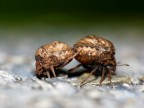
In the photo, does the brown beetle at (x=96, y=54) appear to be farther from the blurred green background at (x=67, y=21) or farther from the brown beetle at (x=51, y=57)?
the blurred green background at (x=67, y=21)

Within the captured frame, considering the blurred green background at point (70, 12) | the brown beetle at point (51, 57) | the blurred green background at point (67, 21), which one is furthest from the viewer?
the blurred green background at point (70, 12)

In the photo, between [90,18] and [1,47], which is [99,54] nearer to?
[1,47]

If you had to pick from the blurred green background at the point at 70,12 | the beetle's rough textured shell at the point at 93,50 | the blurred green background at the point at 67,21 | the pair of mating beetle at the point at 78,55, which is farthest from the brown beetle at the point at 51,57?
the blurred green background at the point at 70,12

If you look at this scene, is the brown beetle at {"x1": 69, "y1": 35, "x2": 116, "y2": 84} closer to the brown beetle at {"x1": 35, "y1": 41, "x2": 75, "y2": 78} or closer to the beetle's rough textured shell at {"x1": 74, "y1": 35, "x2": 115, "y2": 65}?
the beetle's rough textured shell at {"x1": 74, "y1": 35, "x2": 115, "y2": 65}

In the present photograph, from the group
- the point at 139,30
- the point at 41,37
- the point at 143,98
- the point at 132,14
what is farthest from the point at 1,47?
the point at 132,14

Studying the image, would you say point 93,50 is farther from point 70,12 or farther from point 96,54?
point 70,12

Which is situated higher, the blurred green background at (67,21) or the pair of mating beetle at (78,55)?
the blurred green background at (67,21)

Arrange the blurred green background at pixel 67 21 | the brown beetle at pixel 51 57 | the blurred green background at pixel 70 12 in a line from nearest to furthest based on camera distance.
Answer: the brown beetle at pixel 51 57
the blurred green background at pixel 67 21
the blurred green background at pixel 70 12

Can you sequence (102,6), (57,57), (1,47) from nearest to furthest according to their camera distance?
(57,57), (1,47), (102,6)
